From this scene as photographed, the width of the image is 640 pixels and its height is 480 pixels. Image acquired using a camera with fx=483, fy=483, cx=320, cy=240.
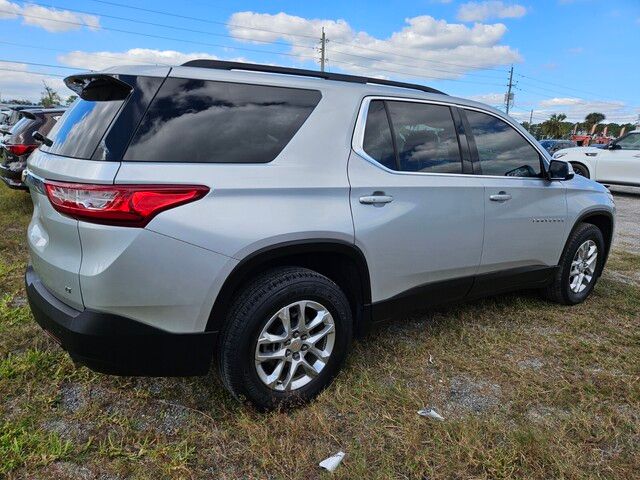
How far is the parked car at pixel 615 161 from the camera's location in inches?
481

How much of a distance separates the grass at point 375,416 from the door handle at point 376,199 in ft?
3.44

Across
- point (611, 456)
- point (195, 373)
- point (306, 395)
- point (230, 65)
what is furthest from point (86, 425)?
point (611, 456)

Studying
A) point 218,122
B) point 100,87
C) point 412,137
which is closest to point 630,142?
point 412,137

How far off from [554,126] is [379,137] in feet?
254

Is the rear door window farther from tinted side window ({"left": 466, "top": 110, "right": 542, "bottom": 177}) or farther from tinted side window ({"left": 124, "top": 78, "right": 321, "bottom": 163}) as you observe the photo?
tinted side window ({"left": 124, "top": 78, "right": 321, "bottom": 163})

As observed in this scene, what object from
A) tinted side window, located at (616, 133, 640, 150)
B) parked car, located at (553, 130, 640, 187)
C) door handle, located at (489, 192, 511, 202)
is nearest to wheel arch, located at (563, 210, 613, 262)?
door handle, located at (489, 192, 511, 202)

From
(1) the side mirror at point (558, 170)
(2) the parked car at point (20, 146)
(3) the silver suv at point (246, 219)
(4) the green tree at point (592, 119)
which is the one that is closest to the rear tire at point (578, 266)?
(1) the side mirror at point (558, 170)

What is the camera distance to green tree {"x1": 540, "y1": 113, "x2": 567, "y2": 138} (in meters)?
69.8

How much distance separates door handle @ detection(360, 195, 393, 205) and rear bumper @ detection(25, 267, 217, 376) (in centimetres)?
106

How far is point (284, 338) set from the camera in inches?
96.6

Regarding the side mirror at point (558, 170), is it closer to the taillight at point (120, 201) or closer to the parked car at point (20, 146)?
the taillight at point (120, 201)

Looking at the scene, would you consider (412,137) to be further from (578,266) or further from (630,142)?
(630,142)

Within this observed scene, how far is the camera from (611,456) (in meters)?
2.29

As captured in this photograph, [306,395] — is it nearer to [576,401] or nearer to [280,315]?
[280,315]
